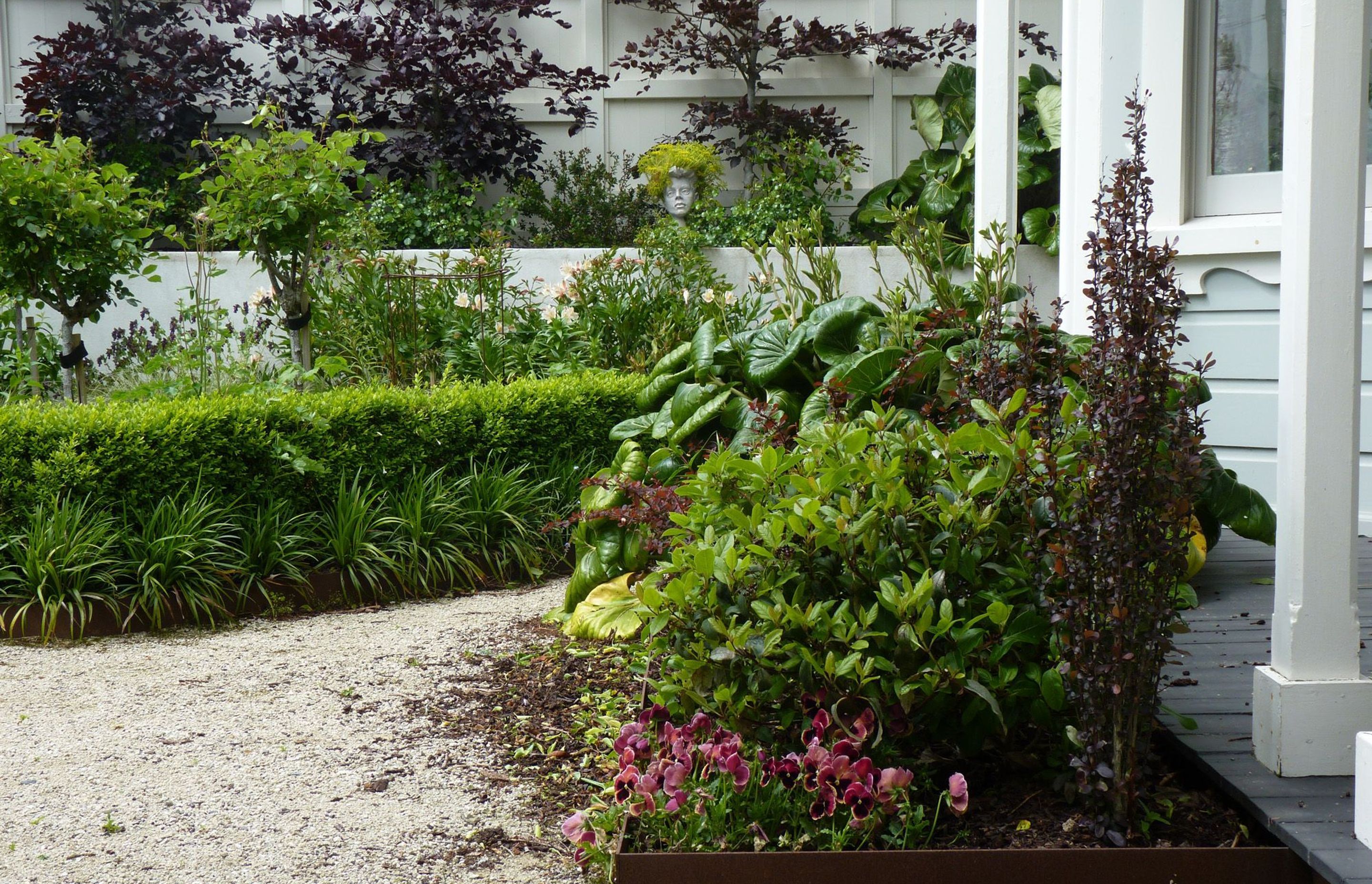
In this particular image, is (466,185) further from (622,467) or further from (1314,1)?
(1314,1)

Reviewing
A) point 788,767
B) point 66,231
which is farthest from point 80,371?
point 788,767

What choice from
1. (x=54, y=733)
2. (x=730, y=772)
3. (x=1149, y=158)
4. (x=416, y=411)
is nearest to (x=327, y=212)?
(x=416, y=411)

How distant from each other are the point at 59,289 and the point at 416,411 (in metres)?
1.76

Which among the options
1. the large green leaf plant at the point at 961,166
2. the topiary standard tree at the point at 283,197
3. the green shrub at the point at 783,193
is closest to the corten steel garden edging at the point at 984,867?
the topiary standard tree at the point at 283,197

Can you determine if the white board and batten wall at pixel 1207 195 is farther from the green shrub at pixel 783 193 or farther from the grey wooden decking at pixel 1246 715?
the green shrub at pixel 783 193

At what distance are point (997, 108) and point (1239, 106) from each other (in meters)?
Answer: 1.29

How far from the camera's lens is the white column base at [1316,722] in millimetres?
2084

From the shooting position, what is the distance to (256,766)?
9.53 feet

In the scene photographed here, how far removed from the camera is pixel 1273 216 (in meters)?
4.23

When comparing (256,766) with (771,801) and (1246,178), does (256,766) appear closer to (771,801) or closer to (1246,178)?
(771,801)

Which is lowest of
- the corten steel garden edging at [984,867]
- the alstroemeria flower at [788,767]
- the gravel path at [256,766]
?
the gravel path at [256,766]

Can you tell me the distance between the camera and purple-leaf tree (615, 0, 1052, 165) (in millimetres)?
8859

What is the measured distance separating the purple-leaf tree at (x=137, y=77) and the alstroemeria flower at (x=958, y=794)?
817 centimetres

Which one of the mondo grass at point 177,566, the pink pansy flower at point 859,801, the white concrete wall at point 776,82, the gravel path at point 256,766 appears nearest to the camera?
the pink pansy flower at point 859,801
